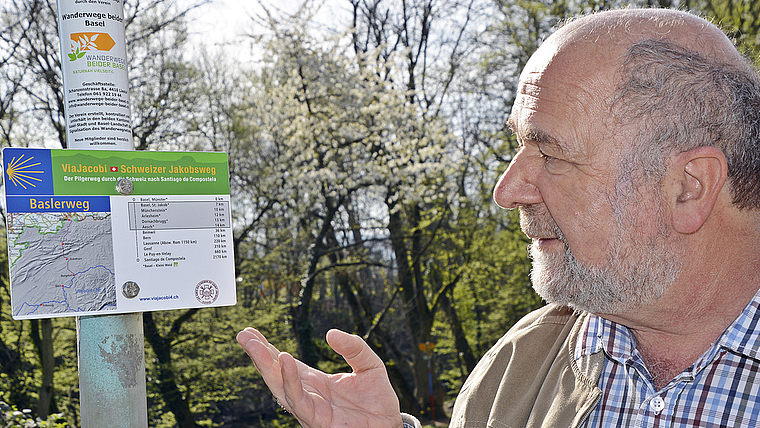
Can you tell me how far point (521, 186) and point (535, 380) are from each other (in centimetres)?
60

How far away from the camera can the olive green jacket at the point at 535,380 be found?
1.63m

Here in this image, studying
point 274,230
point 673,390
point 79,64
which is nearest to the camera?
point 673,390

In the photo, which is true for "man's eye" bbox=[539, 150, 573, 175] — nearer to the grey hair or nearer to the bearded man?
the bearded man

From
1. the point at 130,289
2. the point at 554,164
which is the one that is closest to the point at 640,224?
the point at 554,164

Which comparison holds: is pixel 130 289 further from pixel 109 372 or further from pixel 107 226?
pixel 109 372

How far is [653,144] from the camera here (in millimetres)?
1532

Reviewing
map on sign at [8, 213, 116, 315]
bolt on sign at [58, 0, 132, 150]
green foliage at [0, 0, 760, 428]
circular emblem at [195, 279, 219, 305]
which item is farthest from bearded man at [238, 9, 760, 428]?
green foliage at [0, 0, 760, 428]

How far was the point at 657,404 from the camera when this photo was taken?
151 cm

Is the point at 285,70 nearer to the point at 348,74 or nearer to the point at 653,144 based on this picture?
the point at 348,74

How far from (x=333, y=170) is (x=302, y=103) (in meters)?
1.50

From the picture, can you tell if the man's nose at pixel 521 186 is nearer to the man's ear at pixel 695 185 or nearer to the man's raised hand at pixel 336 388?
the man's ear at pixel 695 185

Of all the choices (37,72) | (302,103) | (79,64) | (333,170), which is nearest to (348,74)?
(302,103)

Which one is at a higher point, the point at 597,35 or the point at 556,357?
the point at 597,35

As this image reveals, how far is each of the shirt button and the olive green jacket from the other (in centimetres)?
14
